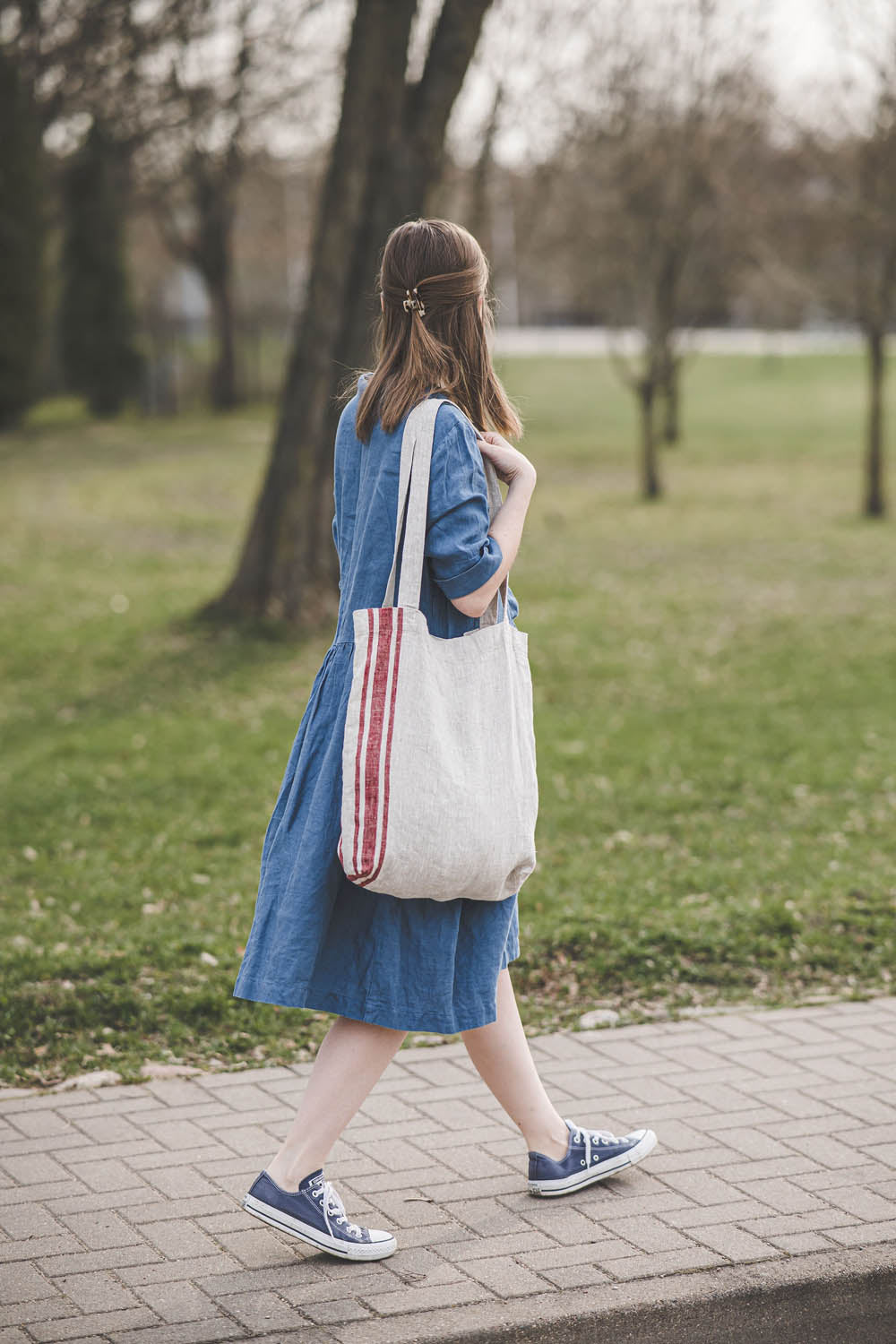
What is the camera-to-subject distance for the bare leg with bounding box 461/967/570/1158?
3.45 meters

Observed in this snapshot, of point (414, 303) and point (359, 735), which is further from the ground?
point (414, 303)

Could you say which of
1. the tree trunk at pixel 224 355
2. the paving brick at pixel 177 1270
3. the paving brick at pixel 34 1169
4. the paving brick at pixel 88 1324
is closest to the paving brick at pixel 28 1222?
the paving brick at pixel 34 1169

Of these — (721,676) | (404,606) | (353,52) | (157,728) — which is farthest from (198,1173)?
(353,52)

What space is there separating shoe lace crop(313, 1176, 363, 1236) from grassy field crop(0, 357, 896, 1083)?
4.32 feet

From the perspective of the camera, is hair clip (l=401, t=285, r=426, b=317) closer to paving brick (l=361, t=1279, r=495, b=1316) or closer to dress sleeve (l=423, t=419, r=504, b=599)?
dress sleeve (l=423, t=419, r=504, b=599)

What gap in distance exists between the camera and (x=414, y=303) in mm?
3188

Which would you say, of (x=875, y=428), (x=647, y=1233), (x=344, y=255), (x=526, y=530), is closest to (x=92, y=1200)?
(x=647, y=1233)

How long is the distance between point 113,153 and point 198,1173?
88.2 ft

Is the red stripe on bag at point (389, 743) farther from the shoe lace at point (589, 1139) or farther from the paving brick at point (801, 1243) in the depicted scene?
the paving brick at point (801, 1243)

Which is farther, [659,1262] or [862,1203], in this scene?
[862,1203]

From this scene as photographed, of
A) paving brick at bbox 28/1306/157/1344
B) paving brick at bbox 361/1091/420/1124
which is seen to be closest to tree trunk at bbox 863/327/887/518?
paving brick at bbox 361/1091/420/1124

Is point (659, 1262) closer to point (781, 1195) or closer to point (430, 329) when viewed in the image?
point (781, 1195)

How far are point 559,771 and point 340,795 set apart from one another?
4.83 m

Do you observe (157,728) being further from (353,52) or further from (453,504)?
(453,504)
